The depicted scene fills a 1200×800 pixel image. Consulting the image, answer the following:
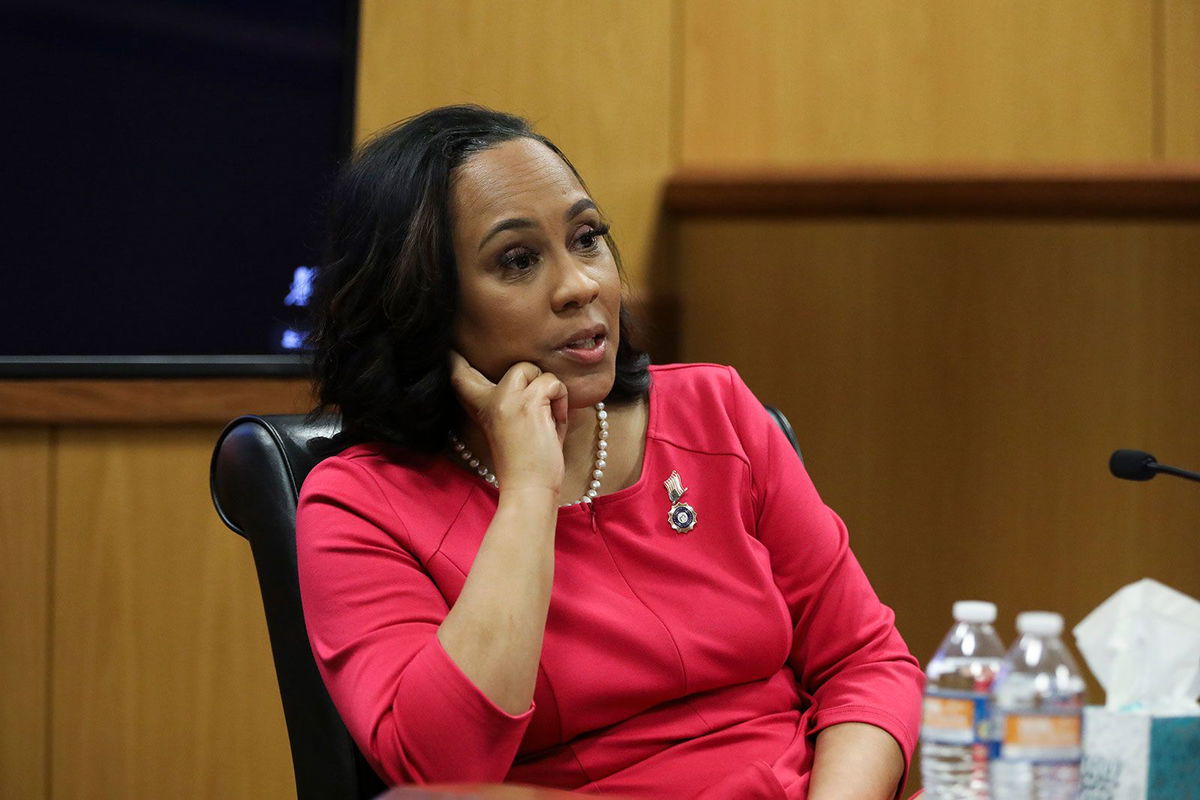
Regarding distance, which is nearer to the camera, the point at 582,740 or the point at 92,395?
the point at 582,740

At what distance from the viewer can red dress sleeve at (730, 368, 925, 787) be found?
135 cm

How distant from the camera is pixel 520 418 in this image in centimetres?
131

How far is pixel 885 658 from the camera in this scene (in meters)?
1.38

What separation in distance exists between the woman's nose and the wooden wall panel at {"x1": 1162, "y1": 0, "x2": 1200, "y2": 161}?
5.72 ft

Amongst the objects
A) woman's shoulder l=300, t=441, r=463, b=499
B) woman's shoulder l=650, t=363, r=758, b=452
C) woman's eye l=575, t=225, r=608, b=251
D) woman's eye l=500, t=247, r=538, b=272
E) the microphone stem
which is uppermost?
woman's eye l=575, t=225, r=608, b=251

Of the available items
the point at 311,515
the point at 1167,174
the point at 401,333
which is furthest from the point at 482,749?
the point at 1167,174

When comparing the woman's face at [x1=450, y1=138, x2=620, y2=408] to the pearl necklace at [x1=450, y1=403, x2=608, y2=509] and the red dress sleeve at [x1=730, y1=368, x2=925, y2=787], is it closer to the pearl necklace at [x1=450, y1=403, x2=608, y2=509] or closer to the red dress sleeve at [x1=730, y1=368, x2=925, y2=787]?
the pearl necklace at [x1=450, y1=403, x2=608, y2=509]

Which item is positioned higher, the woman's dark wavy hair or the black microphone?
the woman's dark wavy hair

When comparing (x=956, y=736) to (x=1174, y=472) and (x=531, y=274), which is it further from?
(x=531, y=274)

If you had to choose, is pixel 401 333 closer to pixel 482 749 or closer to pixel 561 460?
pixel 561 460

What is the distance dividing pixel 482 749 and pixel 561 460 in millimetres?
297

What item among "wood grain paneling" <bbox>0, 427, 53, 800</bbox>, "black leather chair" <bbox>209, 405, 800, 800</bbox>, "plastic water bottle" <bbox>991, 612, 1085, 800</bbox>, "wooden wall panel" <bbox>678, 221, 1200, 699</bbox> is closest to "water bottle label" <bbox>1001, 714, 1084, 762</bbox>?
"plastic water bottle" <bbox>991, 612, 1085, 800</bbox>

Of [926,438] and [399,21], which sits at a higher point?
[399,21]

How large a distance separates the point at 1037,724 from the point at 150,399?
1.92 meters
